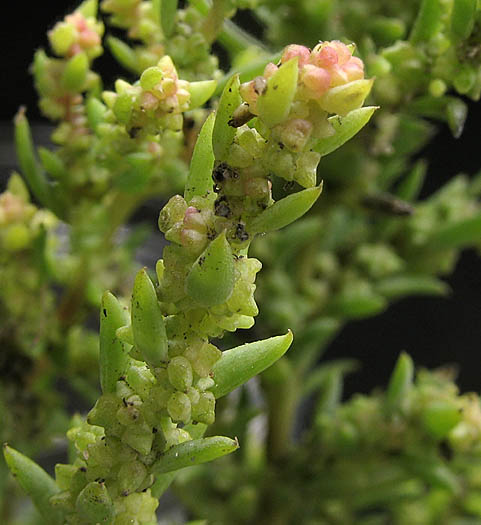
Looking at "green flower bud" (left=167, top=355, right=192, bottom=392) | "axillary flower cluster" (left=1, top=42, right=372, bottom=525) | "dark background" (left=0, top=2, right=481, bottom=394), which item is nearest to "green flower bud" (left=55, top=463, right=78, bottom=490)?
"axillary flower cluster" (left=1, top=42, right=372, bottom=525)

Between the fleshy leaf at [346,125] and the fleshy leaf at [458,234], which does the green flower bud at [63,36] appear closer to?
the fleshy leaf at [346,125]

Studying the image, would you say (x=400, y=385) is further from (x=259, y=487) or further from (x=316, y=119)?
(x=316, y=119)

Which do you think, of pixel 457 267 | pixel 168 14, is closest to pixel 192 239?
pixel 168 14

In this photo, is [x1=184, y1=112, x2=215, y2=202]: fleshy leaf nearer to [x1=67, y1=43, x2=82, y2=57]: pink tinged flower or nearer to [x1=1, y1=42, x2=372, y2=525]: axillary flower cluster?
[x1=1, y1=42, x2=372, y2=525]: axillary flower cluster

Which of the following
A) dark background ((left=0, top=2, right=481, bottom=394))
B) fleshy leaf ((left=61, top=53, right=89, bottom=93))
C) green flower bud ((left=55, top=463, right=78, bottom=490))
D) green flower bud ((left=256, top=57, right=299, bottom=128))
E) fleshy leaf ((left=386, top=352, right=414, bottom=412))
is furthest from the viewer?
dark background ((left=0, top=2, right=481, bottom=394))

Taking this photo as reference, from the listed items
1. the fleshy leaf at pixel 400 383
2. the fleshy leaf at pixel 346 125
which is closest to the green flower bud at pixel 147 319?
the fleshy leaf at pixel 346 125

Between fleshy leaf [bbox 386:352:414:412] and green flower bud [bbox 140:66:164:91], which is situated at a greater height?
green flower bud [bbox 140:66:164:91]
